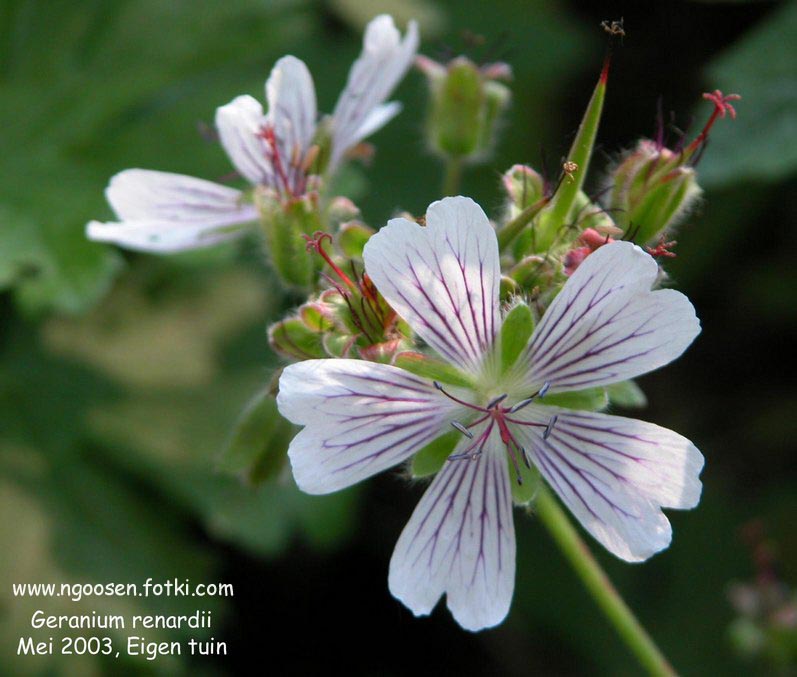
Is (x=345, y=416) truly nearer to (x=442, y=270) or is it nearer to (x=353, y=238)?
(x=442, y=270)

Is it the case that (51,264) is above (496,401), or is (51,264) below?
below

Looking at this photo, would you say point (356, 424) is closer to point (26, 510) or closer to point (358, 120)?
point (358, 120)

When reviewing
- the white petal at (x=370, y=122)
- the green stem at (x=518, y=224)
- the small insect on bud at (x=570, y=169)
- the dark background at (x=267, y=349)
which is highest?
the small insect on bud at (x=570, y=169)

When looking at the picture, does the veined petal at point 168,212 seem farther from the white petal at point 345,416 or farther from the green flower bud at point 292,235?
the white petal at point 345,416

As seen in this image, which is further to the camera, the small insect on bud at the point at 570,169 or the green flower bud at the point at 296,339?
the green flower bud at the point at 296,339

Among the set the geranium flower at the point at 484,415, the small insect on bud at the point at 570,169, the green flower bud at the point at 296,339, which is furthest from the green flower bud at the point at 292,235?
the small insect on bud at the point at 570,169

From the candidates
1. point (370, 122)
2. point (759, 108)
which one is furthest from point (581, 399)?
point (759, 108)

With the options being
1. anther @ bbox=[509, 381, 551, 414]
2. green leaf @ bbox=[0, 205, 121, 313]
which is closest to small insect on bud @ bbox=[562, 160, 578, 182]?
anther @ bbox=[509, 381, 551, 414]

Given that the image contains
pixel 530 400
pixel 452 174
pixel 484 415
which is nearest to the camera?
pixel 530 400
